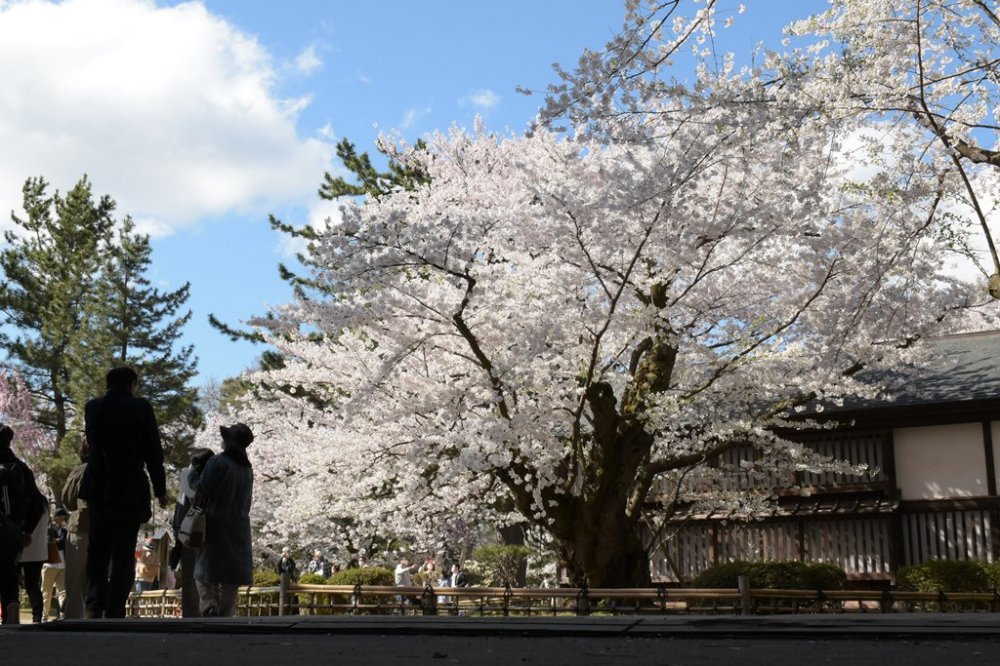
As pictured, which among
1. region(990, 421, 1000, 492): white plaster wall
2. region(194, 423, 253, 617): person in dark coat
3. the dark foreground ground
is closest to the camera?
the dark foreground ground

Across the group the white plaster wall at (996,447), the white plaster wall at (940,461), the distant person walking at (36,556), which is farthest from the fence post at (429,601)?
the white plaster wall at (996,447)

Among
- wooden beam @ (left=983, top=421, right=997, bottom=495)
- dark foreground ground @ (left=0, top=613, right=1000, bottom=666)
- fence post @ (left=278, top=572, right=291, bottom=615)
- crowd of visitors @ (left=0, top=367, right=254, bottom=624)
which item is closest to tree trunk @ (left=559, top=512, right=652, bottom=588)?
fence post @ (left=278, top=572, right=291, bottom=615)

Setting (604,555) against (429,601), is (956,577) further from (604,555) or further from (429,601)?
(429,601)

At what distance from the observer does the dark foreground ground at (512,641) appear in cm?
414

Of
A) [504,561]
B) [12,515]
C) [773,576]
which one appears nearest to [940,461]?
[773,576]

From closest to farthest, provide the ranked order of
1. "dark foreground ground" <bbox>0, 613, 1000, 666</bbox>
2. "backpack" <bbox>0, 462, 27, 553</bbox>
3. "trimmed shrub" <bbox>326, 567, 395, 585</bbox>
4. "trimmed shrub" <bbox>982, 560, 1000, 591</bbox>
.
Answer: "dark foreground ground" <bbox>0, 613, 1000, 666</bbox> < "backpack" <bbox>0, 462, 27, 553</bbox> < "trimmed shrub" <bbox>982, 560, 1000, 591</bbox> < "trimmed shrub" <bbox>326, 567, 395, 585</bbox>

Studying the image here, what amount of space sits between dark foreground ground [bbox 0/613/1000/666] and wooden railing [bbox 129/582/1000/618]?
5.67 m

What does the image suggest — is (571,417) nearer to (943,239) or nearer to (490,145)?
(943,239)

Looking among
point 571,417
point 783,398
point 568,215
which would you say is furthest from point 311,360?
point 783,398

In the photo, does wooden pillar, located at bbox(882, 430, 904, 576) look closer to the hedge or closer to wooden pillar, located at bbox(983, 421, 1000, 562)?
wooden pillar, located at bbox(983, 421, 1000, 562)

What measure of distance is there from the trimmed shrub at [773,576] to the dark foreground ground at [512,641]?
10.0 m

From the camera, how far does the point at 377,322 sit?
14.4 metres

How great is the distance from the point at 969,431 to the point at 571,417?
327 inches

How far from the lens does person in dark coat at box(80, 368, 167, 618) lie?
725 centimetres
